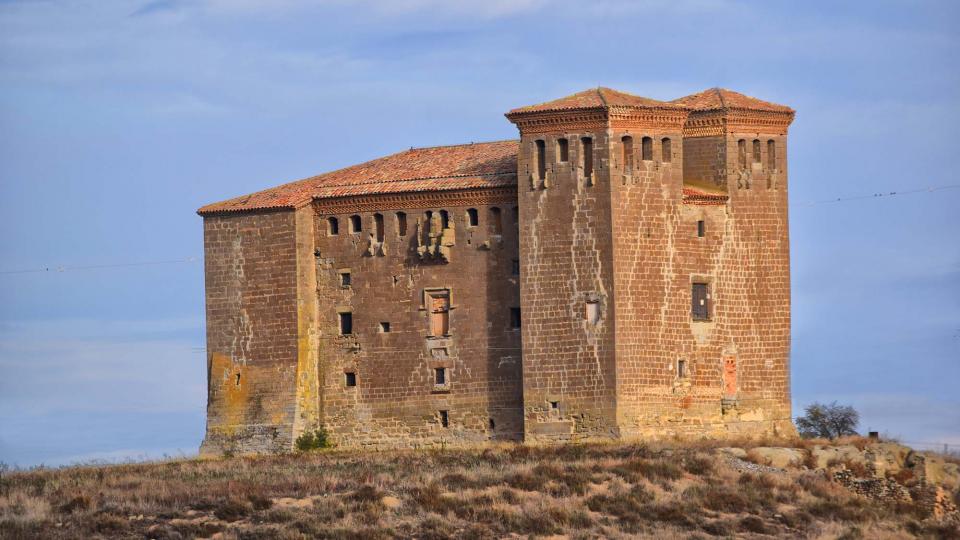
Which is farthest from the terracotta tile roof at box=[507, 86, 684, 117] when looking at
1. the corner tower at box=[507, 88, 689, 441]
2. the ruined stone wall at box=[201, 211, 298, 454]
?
the ruined stone wall at box=[201, 211, 298, 454]

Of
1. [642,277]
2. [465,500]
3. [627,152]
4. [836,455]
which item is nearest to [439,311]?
→ [642,277]

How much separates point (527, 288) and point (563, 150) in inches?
171

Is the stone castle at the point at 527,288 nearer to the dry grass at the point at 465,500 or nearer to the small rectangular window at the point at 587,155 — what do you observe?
the small rectangular window at the point at 587,155

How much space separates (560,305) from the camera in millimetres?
78375

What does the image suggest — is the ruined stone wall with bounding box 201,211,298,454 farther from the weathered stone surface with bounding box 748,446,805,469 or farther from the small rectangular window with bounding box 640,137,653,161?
the weathered stone surface with bounding box 748,446,805,469

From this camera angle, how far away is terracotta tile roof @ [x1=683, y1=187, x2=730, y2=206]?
79500 mm

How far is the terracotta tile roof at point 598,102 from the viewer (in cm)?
7844

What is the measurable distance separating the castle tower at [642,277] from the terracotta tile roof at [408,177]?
2.64 m

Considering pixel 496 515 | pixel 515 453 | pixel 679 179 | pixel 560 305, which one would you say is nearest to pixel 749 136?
pixel 679 179

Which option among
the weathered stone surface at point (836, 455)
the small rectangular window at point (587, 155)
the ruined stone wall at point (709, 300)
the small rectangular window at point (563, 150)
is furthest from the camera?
the small rectangular window at point (563, 150)

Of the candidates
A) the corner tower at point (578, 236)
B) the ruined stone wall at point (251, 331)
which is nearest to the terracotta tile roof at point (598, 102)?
the corner tower at point (578, 236)

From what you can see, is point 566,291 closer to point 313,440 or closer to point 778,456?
point 778,456

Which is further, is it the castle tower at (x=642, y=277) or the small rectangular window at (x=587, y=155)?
the small rectangular window at (x=587, y=155)

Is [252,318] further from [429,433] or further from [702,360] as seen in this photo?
[702,360]
